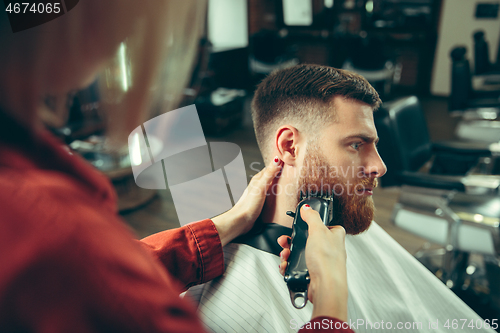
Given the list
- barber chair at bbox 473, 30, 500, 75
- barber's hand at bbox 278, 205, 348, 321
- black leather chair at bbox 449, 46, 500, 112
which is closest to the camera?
barber's hand at bbox 278, 205, 348, 321

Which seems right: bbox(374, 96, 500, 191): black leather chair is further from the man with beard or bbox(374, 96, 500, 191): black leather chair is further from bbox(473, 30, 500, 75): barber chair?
bbox(473, 30, 500, 75): barber chair

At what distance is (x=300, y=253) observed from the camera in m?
0.69

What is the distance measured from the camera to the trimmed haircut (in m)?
0.89

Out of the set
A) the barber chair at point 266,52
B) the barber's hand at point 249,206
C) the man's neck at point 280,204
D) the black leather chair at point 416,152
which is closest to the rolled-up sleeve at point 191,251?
the barber's hand at point 249,206

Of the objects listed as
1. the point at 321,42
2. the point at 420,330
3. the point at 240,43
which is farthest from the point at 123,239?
the point at 321,42

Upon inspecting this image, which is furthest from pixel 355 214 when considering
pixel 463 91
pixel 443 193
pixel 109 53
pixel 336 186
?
pixel 463 91

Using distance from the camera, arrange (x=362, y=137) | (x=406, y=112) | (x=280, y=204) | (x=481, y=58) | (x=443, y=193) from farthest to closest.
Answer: (x=481, y=58)
(x=406, y=112)
(x=443, y=193)
(x=280, y=204)
(x=362, y=137)

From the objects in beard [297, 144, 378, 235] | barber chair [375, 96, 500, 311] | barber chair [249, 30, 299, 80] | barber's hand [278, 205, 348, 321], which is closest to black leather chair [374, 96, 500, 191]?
barber chair [375, 96, 500, 311]

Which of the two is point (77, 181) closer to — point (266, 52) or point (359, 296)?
point (359, 296)

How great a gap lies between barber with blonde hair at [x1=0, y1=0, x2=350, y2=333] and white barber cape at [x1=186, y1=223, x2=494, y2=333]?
0.58 metres

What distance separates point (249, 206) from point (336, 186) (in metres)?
0.26

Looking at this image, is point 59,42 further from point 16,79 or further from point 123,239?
point 123,239

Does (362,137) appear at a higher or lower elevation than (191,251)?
higher

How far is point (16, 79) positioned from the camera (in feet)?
0.98
